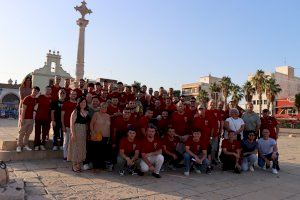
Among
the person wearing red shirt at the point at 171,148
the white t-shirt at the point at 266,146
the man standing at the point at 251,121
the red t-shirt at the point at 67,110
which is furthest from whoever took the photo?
the man standing at the point at 251,121

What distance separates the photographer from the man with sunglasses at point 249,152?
29.8 ft

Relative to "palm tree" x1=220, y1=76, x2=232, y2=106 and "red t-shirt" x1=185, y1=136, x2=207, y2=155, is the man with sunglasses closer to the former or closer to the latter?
"red t-shirt" x1=185, y1=136, x2=207, y2=155

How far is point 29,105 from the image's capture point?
27.4 feet

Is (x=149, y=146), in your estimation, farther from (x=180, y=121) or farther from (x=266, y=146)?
(x=266, y=146)

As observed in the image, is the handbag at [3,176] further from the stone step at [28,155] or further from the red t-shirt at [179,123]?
the red t-shirt at [179,123]

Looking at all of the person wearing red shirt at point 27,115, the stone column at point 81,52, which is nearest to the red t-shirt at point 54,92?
the person wearing red shirt at point 27,115

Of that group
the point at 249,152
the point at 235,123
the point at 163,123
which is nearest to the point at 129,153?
the point at 163,123

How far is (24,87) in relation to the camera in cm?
879

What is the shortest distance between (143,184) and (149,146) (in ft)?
3.92

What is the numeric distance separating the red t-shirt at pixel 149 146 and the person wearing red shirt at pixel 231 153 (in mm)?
2222

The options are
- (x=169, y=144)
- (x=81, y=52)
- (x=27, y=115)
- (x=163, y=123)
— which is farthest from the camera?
(x=81, y=52)

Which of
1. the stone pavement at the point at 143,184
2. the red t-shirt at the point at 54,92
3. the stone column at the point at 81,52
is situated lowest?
the stone pavement at the point at 143,184

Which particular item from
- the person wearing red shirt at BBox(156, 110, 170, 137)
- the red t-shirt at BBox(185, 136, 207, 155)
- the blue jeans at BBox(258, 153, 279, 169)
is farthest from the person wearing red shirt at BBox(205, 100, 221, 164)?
the blue jeans at BBox(258, 153, 279, 169)

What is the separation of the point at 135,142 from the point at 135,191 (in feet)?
5.74
